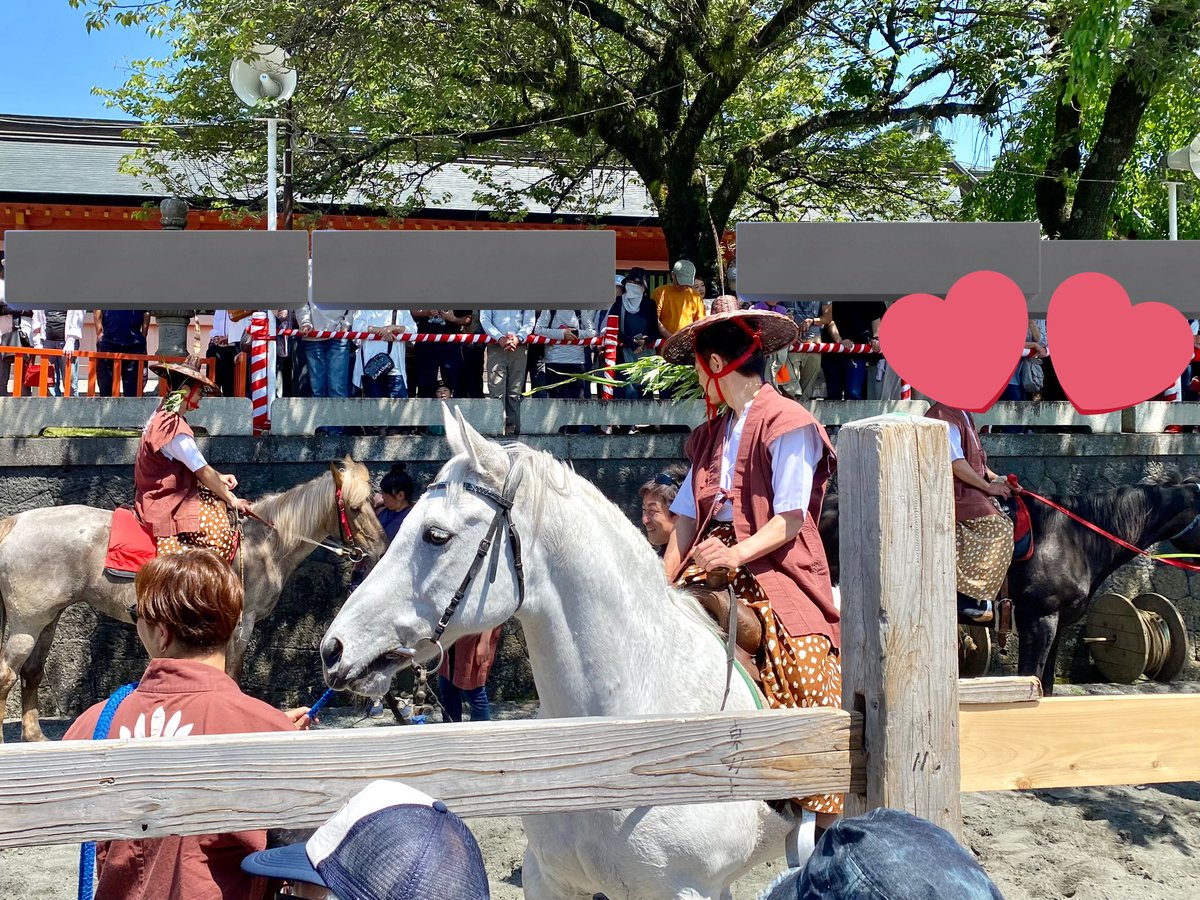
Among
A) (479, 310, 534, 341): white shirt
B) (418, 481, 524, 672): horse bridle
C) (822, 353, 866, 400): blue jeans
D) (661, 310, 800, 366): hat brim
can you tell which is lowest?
(418, 481, 524, 672): horse bridle

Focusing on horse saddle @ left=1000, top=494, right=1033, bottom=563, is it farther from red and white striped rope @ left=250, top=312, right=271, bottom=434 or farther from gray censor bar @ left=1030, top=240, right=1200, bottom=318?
red and white striped rope @ left=250, top=312, right=271, bottom=434

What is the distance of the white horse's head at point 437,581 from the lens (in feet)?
8.96

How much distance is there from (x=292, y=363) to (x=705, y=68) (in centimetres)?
472

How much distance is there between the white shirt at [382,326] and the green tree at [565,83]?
190cm

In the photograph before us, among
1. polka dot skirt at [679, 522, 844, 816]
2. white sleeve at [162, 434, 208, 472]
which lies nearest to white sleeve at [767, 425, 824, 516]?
polka dot skirt at [679, 522, 844, 816]

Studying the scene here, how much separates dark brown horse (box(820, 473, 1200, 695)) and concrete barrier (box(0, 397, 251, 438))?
15.4ft

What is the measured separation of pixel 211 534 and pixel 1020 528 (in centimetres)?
546

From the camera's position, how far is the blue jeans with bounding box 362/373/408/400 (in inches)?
366

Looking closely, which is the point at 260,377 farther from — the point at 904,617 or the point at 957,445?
the point at 904,617

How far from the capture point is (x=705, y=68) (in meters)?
9.92

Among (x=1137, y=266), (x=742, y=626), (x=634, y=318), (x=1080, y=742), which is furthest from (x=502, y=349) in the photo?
(x=1080, y=742)

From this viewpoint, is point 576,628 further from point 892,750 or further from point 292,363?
point 292,363

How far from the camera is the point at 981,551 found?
6.78 meters

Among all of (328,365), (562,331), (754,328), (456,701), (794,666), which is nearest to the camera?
(794,666)
